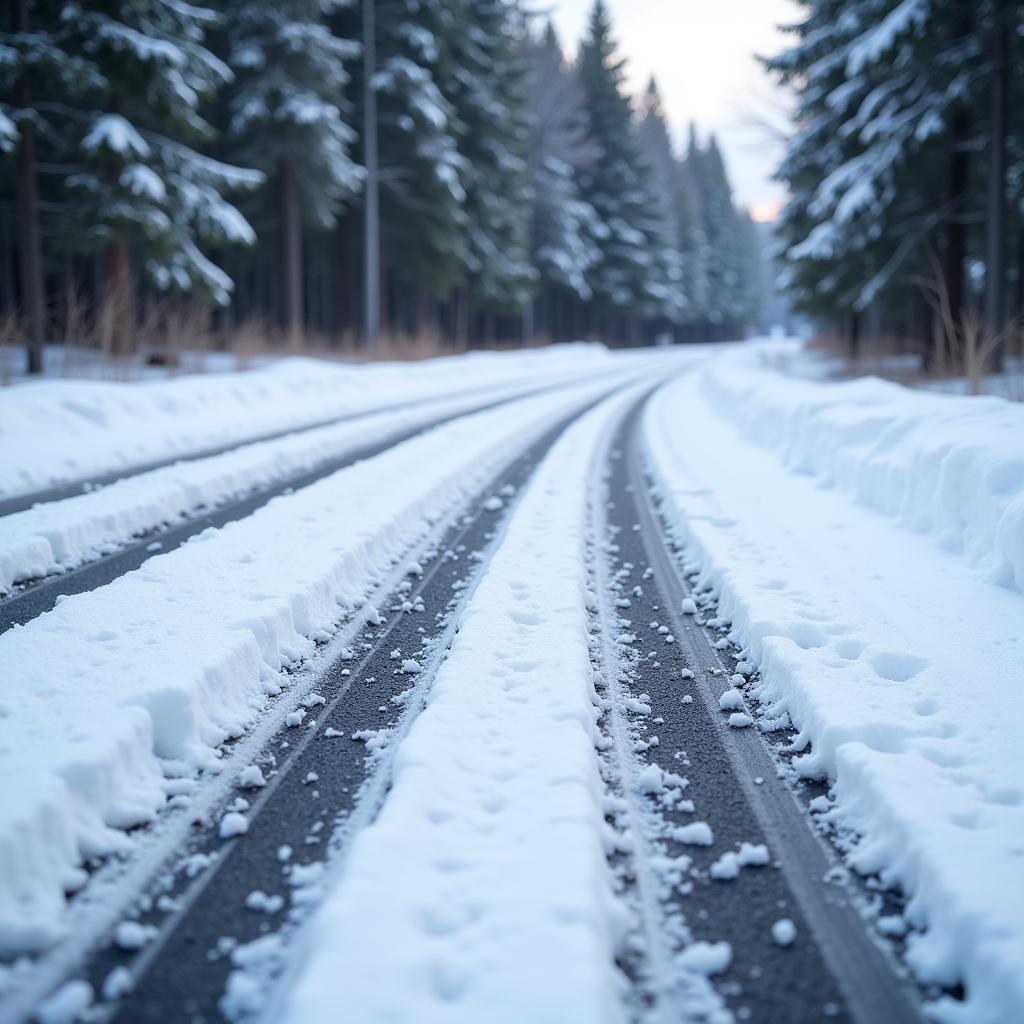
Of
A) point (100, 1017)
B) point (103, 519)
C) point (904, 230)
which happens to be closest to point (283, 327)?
point (904, 230)

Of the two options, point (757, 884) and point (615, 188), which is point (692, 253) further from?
point (757, 884)

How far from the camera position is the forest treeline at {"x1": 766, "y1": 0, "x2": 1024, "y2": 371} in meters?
11.6

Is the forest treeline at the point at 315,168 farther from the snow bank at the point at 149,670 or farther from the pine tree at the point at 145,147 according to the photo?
the snow bank at the point at 149,670

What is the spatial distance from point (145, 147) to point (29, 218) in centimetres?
202

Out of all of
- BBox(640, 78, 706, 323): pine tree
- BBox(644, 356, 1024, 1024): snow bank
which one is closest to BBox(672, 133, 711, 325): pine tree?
BBox(640, 78, 706, 323): pine tree

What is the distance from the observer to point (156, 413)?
858cm

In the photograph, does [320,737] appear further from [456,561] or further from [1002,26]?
[1002,26]

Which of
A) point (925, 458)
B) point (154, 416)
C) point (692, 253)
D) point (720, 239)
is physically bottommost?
point (925, 458)

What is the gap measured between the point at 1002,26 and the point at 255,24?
47.8 ft

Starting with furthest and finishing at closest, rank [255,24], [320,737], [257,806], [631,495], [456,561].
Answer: [255,24] → [631,495] → [456,561] → [320,737] → [257,806]

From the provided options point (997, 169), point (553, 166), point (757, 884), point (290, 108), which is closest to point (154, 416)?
point (757, 884)

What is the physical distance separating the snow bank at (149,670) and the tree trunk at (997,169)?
1106 cm

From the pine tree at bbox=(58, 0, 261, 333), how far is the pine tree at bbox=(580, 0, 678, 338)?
26800 mm

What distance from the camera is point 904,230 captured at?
13914 mm
